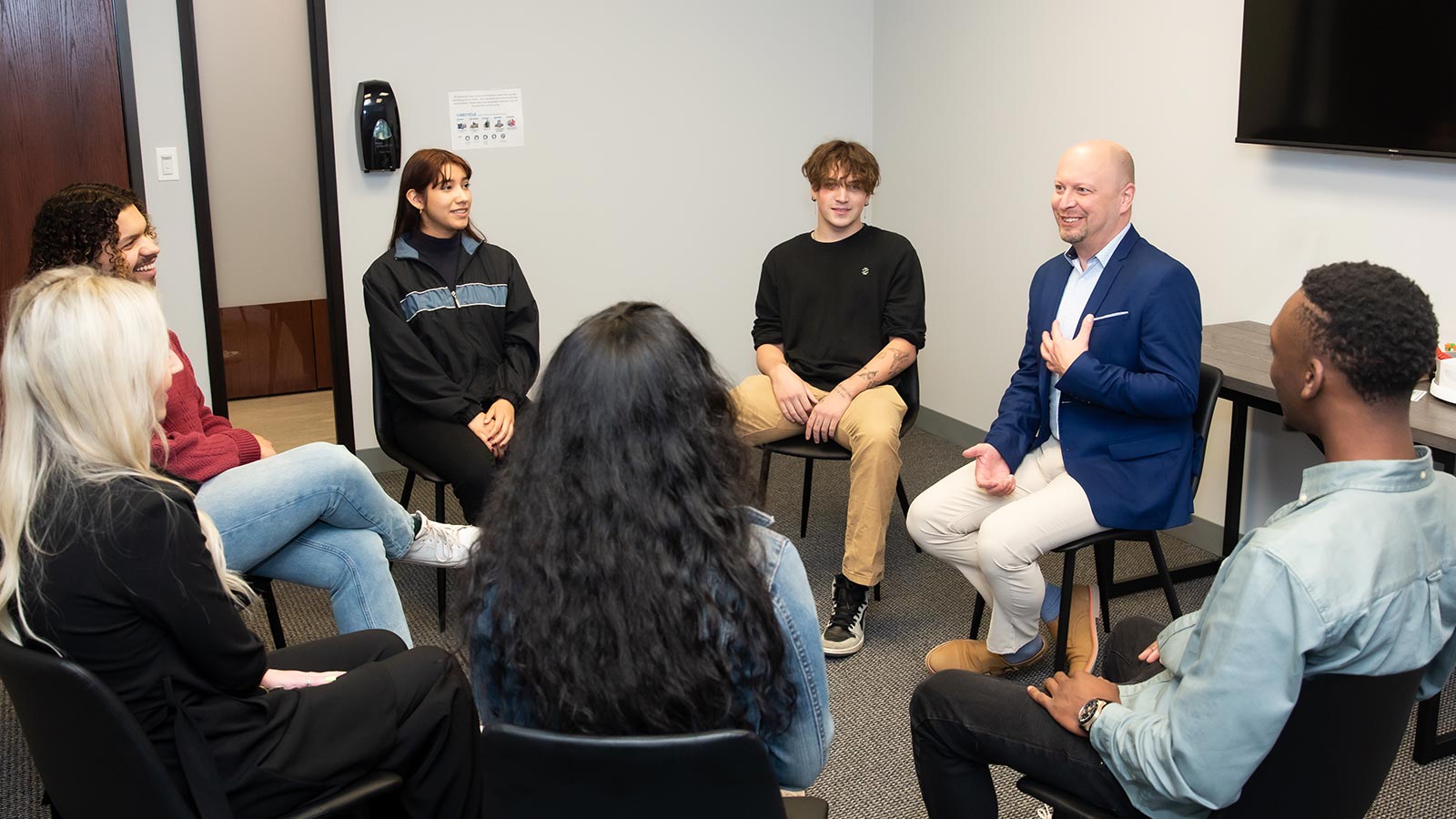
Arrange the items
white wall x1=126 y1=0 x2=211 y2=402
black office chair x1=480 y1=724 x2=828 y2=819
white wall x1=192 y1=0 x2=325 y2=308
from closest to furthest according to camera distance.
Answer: black office chair x1=480 y1=724 x2=828 y2=819 < white wall x1=126 y1=0 x2=211 y2=402 < white wall x1=192 y1=0 x2=325 y2=308

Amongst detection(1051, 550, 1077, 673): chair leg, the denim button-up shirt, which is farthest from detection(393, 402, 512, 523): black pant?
the denim button-up shirt

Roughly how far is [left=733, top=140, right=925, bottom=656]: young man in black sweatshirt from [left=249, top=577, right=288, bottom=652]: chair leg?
1354mm

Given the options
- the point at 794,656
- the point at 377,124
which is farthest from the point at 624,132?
the point at 794,656

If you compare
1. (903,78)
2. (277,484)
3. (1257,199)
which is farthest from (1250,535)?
(903,78)

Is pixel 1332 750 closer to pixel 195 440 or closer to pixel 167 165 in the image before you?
pixel 195 440

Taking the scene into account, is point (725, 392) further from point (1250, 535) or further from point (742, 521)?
point (1250, 535)

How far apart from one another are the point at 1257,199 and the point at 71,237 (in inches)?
122

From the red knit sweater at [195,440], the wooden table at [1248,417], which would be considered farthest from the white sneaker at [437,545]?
the wooden table at [1248,417]

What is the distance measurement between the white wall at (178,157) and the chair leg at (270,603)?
62.7 inches

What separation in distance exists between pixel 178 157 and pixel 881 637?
2.87 m

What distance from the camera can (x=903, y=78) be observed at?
488 cm

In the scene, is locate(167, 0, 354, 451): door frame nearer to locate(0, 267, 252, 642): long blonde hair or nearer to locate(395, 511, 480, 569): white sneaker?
locate(395, 511, 480, 569): white sneaker

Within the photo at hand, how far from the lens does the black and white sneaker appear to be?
303 centimetres

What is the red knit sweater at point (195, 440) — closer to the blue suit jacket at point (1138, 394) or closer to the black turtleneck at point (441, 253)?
the black turtleneck at point (441, 253)
